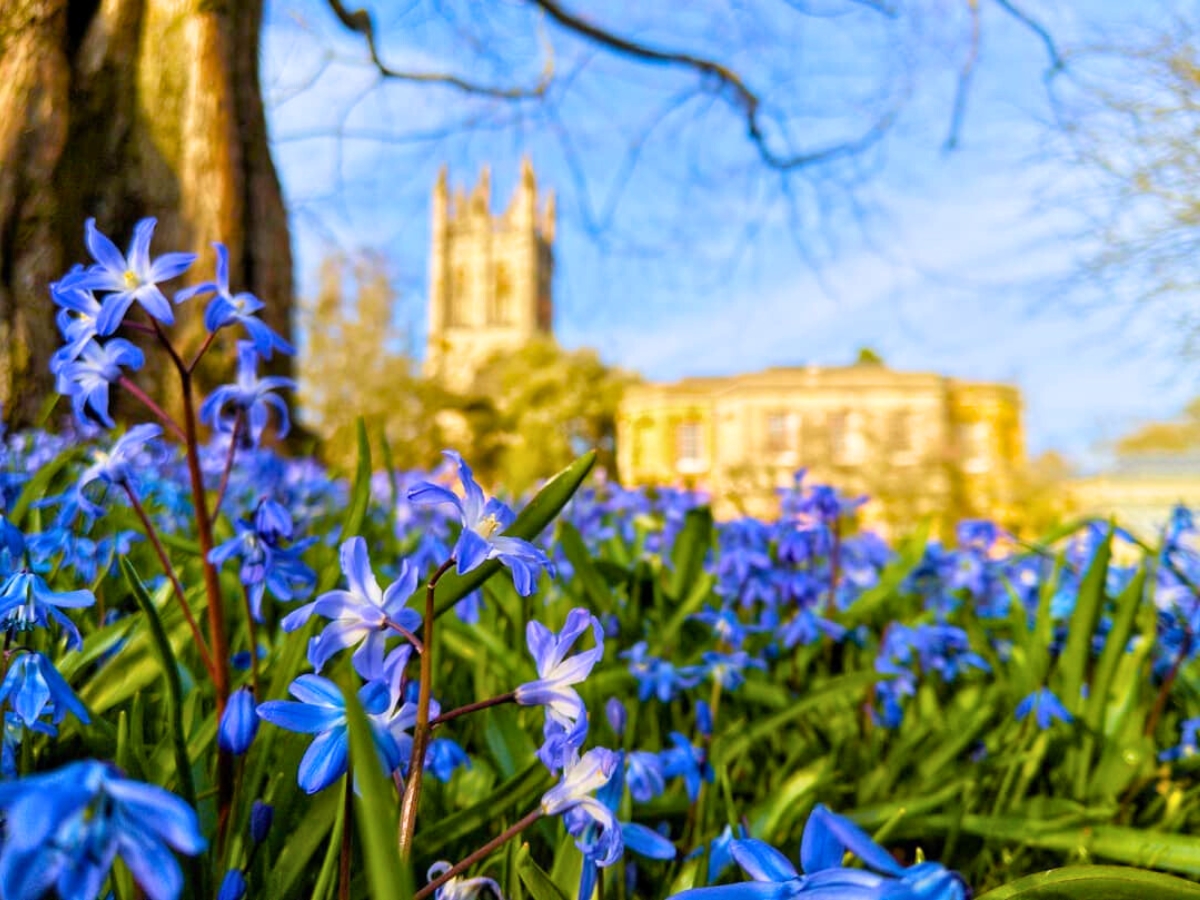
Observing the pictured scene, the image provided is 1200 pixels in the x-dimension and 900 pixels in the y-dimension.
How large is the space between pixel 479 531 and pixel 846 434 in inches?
1747

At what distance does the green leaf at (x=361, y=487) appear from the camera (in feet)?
3.92

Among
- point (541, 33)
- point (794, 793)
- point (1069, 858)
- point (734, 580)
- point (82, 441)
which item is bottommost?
point (1069, 858)

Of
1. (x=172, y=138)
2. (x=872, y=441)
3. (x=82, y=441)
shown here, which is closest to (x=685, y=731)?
(x=82, y=441)

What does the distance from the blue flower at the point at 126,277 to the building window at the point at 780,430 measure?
4287 centimetres

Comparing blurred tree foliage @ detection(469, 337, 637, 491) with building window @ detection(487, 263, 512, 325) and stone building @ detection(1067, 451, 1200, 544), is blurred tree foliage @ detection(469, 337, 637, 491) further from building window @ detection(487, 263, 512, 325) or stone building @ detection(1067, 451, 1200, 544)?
building window @ detection(487, 263, 512, 325)

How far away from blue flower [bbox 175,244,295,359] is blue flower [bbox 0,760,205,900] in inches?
25.8

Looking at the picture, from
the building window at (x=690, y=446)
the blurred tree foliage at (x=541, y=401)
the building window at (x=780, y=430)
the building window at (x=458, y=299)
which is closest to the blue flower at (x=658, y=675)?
the blurred tree foliage at (x=541, y=401)

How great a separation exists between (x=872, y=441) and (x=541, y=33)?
20.2 metres

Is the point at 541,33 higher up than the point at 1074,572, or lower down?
higher up

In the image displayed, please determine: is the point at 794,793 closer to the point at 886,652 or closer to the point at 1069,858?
the point at 1069,858

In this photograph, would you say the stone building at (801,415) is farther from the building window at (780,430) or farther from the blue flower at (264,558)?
the blue flower at (264,558)

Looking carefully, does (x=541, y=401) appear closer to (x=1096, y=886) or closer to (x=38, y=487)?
(x=38, y=487)

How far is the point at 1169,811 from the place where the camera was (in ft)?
4.81

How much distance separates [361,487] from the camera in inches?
49.6
